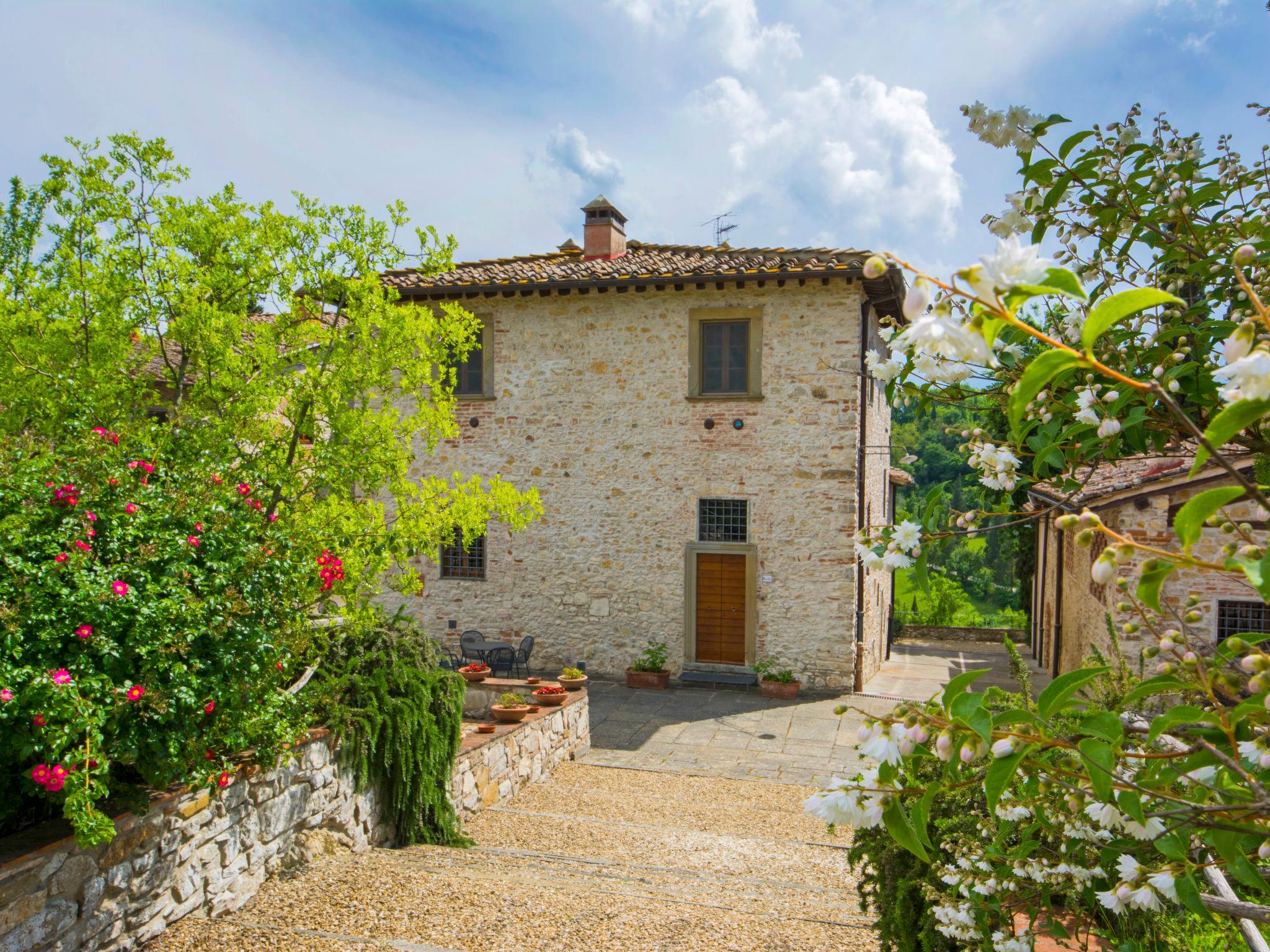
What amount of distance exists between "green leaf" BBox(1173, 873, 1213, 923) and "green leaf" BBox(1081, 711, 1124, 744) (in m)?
0.41

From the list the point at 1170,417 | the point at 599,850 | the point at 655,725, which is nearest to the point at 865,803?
the point at 1170,417

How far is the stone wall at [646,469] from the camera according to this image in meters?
12.7

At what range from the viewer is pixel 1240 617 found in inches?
340

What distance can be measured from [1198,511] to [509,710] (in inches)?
308

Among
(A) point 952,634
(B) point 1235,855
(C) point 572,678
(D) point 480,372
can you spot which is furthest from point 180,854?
(A) point 952,634

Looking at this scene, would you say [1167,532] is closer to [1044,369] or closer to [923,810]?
[923,810]

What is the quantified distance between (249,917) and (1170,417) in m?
4.73

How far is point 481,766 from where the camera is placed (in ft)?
23.7

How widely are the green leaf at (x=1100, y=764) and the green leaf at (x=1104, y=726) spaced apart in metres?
0.02

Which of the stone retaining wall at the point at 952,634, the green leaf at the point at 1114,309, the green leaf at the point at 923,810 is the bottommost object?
the stone retaining wall at the point at 952,634

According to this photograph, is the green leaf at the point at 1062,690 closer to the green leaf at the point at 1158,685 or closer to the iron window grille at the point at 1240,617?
the green leaf at the point at 1158,685

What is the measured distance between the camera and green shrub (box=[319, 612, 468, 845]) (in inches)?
222

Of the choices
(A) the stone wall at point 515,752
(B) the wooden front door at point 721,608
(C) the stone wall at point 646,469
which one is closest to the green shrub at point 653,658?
(C) the stone wall at point 646,469

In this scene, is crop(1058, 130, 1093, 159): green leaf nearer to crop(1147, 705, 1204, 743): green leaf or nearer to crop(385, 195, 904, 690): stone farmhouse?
crop(1147, 705, 1204, 743): green leaf
